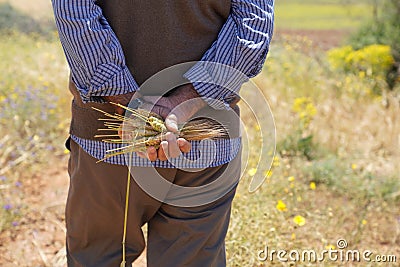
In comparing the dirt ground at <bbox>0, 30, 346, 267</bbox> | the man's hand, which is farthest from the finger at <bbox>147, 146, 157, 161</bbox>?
the dirt ground at <bbox>0, 30, 346, 267</bbox>

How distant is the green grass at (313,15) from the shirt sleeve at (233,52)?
954cm

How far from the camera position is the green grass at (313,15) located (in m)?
12.5

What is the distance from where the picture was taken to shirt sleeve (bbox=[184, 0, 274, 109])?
1.87m

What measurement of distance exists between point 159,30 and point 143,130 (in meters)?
0.32

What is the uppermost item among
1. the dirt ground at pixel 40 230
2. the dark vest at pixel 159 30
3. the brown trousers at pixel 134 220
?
the dark vest at pixel 159 30

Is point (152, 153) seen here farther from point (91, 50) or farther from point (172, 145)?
point (91, 50)

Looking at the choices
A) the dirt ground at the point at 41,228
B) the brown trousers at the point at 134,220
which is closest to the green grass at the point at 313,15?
the dirt ground at the point at 41,228

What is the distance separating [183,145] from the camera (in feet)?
5.68

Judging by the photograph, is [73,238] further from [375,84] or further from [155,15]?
[375,84]

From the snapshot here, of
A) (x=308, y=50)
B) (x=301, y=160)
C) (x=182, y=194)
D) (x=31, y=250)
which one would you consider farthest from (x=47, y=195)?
(x=308, y=50)

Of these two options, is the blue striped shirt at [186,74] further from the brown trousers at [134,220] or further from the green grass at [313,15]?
the green grass at [313,15]

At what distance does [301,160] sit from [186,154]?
2.49 meters

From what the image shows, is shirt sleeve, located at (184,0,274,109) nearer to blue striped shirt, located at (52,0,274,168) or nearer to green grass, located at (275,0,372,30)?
blue striped shirt, located at (52,0,274,168)

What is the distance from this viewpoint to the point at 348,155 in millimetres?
4410
